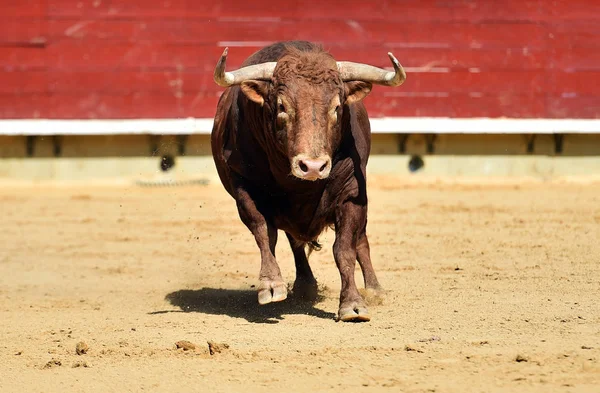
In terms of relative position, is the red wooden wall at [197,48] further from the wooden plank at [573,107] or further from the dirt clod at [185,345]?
the dirt clod at [185,345]

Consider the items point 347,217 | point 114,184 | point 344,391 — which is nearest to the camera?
point 344,391

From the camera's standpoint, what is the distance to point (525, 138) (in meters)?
10.7

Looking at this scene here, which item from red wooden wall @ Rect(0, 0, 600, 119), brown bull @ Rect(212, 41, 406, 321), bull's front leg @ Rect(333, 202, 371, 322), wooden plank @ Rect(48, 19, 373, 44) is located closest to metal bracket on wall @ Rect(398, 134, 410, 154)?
red wooden wall @ Rect(0, 0, 600, 119)

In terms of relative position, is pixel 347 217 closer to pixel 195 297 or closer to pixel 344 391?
pixel 195 297

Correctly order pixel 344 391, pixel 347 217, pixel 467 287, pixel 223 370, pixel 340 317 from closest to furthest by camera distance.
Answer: pixel 344 391 < pixel 223 370 < pixel 340 317 < pixel 347 217 < pixel 467 287

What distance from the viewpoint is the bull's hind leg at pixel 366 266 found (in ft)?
17.8

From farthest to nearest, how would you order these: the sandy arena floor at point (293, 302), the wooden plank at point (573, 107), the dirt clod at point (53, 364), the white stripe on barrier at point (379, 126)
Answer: the wooden plank at point (573, 107)
the white stripe on barrier at point (379, 126)
the dirt clod at point (53, 364)
the sandy arena floor at point (293, 302)

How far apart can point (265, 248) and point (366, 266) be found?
0.79 metres

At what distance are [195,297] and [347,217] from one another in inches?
41.0

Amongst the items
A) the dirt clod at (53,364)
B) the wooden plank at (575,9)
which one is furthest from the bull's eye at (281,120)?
the wooden plank at (575,9)

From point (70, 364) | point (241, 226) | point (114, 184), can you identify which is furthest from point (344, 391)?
point (114, 184)

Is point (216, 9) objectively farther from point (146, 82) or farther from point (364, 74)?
point (364, 74)

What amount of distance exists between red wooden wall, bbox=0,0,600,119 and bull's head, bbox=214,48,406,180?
570 cm

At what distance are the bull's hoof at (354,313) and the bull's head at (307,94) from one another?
566 millimetres
